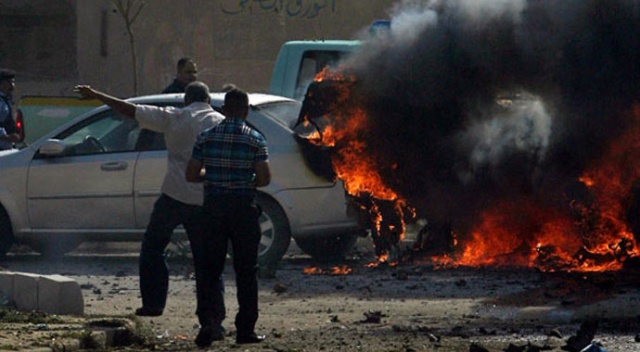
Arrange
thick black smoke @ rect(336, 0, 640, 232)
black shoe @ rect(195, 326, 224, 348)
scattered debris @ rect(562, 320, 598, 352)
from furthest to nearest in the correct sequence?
thick black smoke @ rect(336, 0, 640, 232)
black shoe @ rect(195, 326, 224, 348)
scattered debris @ rect(562, 320, 598, 352)

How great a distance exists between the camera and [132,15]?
90.6 feet

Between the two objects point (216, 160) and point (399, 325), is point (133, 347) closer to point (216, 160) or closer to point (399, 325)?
point (216, 160)

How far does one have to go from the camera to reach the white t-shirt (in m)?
9.80

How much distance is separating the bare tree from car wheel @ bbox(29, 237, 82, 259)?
37.8 feet

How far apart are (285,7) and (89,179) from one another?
14.6 m

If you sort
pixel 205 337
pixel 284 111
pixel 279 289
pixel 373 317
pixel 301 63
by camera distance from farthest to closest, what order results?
1. pixel 301 63
2. pixel 284 111
3. pixel 279 289
4. pixel 373 317
5. pixel 205 337

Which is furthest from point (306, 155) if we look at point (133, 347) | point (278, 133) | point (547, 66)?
point (133, 347)

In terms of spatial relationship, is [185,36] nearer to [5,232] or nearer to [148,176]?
[5,232]

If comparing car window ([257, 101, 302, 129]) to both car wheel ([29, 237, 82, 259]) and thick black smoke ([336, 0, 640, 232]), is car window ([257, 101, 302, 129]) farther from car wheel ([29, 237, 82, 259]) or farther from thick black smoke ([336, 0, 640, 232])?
car wheel ([29, 237, 82, 259])

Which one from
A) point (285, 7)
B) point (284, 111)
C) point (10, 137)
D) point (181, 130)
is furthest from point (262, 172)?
point (285, 7)

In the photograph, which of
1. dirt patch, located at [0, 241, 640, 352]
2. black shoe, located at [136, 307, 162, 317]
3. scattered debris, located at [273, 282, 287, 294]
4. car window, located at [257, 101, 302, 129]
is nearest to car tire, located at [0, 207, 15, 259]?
dirt patch, located at [0, 241, 640, 352]

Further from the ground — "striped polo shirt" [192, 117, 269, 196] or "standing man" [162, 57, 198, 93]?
"standing man" [162, 57, 198, 93]

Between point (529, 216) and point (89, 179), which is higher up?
point (89, 179)

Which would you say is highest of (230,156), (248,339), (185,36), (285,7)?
(285,7)
